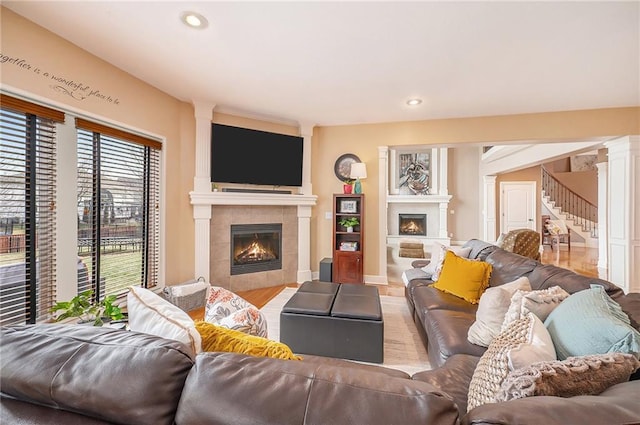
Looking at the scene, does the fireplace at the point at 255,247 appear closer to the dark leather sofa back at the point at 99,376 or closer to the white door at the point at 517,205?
the dark leather sofa back at the point at 99,376

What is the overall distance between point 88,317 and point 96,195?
1397mm

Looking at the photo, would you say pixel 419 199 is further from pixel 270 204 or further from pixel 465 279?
pixel 465 279

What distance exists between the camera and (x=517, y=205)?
7.70m

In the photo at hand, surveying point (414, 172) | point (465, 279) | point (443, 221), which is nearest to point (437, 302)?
point (465, 279)

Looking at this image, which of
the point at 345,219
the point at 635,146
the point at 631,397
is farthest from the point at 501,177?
the point at 631,397

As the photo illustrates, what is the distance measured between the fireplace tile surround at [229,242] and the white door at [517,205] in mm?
6752

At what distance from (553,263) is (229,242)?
701 cm

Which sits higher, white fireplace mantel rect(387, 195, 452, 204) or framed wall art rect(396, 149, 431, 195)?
framed wall art rect(396, 149, 431, 195)

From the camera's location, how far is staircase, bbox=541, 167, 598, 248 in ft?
26.4

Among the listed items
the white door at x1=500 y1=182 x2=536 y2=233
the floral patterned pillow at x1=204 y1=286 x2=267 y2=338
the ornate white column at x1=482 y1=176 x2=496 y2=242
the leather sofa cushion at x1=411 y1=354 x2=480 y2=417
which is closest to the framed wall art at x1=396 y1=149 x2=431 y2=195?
the ornate white column at x1=482 y1=176 x2=496 y2=242

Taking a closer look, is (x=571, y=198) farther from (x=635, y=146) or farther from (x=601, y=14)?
(x=601, y=14)

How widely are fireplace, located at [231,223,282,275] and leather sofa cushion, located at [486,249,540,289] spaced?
291 cm

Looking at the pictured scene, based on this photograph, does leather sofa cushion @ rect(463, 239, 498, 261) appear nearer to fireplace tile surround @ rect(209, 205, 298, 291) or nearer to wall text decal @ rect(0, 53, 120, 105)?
fireplace tile surround @ rect(209, 205, 298, 291)

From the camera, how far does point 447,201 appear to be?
298 inches
